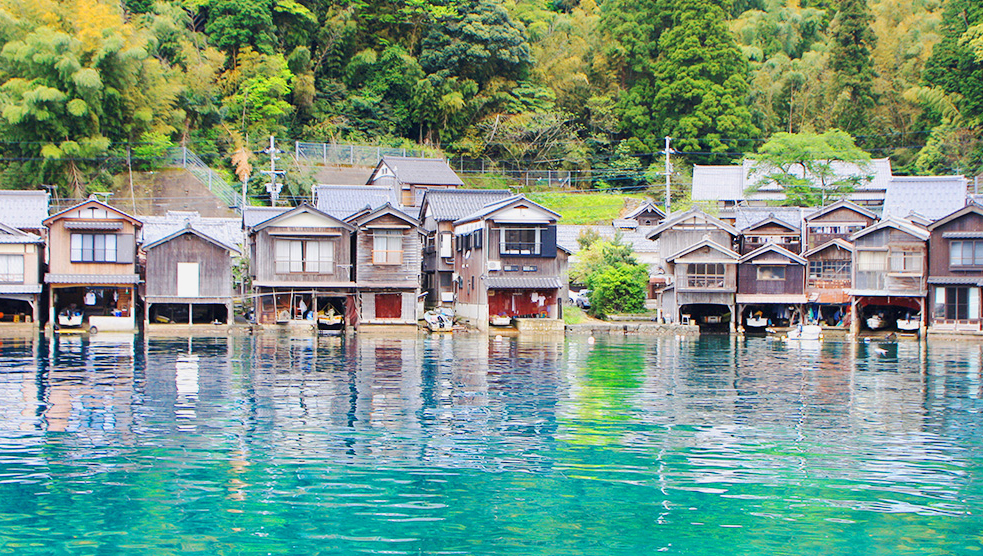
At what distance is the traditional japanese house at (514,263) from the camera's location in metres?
48.7

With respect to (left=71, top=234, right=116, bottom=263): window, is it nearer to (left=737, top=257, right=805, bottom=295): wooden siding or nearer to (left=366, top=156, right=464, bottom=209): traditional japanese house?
(left=366, top=156, right=464, bottom=209): traditional japanese house

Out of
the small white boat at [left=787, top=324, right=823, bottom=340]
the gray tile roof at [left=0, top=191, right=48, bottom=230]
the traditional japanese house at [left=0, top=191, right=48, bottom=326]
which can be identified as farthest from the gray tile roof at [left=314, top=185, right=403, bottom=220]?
the small white boat at [left=787, top=324, right=823, bottom=340]

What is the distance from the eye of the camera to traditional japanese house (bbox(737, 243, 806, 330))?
52062mm

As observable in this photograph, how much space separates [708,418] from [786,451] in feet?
12.6

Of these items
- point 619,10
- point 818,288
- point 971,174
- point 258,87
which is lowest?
A: point 818,288

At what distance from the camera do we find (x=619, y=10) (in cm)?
8312

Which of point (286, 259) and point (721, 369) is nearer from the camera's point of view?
point (721, 369)

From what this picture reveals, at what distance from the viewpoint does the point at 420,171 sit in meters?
66.8

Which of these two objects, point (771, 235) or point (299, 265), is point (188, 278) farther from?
point (771, 235)

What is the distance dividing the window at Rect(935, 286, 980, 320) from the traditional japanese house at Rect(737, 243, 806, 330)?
23.7 feet

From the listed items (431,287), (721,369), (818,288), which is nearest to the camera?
(721,369)

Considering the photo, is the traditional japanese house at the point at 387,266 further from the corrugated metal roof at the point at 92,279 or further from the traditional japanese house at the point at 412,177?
the traditional japanese house at the point at 412,177

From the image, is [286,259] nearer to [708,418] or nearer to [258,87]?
[258,87]

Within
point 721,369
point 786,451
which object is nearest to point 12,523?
point 786,451
